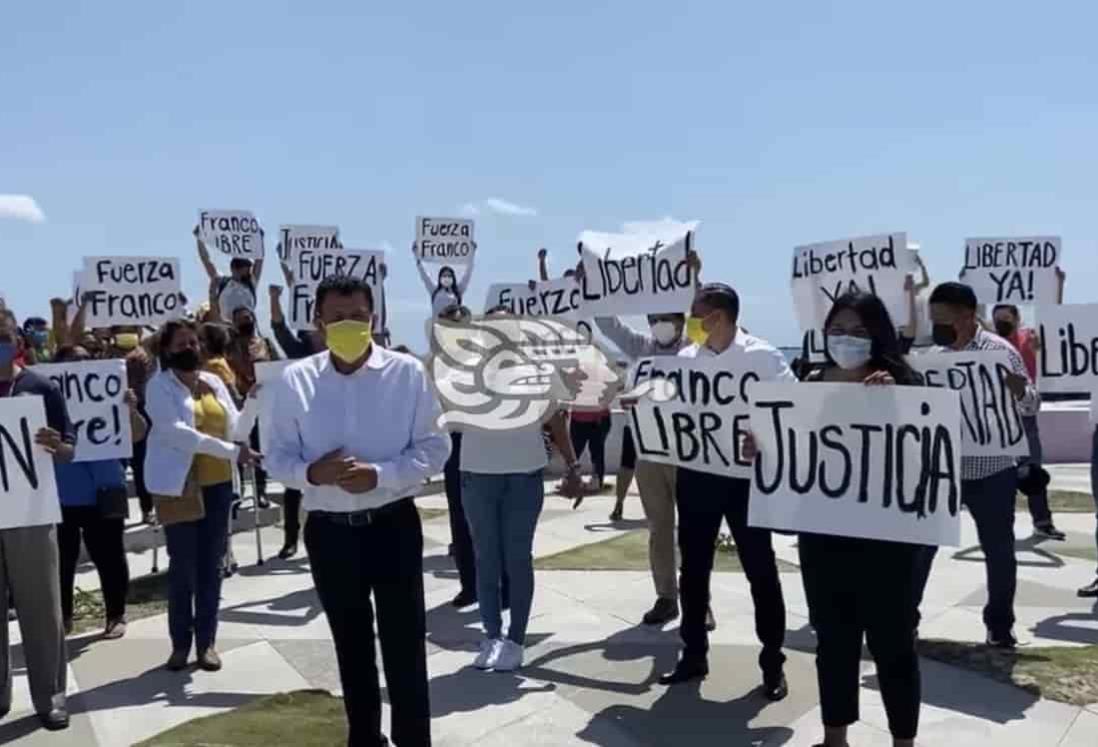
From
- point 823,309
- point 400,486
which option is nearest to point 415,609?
point 400,486

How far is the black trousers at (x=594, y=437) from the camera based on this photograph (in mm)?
12766

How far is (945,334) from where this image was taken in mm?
5867

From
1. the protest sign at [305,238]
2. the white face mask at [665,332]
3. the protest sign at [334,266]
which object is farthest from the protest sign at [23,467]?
the protest sign at [305,238]

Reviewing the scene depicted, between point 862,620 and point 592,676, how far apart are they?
1984 mm

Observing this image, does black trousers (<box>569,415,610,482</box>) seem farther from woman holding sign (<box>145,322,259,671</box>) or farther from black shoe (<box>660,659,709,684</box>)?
black shoe (<box>660,659,709,684</box>)

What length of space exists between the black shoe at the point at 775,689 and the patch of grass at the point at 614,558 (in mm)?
2772

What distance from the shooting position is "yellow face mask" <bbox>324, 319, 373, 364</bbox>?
4059 millimetres

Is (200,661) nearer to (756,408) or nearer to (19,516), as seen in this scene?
(19,516)

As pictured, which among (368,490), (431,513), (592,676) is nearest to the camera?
(368,490)

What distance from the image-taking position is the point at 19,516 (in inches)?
193

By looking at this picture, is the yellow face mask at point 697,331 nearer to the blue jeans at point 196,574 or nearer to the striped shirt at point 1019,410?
the striped shirt at point 1019,410

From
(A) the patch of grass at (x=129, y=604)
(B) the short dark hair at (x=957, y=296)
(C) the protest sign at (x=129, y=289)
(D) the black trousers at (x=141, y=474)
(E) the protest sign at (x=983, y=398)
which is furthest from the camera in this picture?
(C) the protest sign at (x=129, y=289)

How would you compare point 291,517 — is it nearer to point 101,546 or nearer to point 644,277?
point 101,546

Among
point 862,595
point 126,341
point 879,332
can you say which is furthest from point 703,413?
point 126,341
